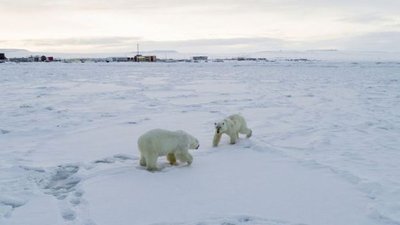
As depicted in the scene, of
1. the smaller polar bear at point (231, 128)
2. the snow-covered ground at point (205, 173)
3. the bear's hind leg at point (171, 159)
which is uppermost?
the smaller polar bear at point (231, 128)

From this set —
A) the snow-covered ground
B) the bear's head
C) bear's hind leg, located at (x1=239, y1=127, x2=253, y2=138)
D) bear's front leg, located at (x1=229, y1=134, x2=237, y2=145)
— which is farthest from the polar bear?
bear's hind leg, located at (x1=239, y1=127, x2=253, y2=138)

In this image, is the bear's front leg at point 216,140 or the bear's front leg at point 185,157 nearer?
the bear's front leg at point 185,157

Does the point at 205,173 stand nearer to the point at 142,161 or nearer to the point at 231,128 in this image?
the point at 142,161

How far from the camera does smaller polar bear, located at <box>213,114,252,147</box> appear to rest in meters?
7.51

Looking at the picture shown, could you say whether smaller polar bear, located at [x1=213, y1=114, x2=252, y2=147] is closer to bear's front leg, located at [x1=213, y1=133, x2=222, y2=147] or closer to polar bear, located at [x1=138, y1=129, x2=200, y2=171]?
bear's front leg, located at [x1=213, y1=133, x2=222, y2=147]

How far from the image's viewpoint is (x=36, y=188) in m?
5.34

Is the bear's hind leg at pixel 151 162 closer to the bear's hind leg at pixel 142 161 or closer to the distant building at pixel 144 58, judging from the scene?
the bear's hind leg at pixel 142 161

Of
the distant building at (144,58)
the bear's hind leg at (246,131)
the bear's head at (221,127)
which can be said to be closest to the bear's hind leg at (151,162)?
the bear's head at (221,127)

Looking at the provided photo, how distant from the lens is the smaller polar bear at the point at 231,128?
7.51 meters

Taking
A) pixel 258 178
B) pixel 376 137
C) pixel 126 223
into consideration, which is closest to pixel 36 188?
pixel 126 223

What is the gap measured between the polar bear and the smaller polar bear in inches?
44.8

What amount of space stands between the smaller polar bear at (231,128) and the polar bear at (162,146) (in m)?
1.14

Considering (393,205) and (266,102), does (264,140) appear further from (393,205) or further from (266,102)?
(266,102)

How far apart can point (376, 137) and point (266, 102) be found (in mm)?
6435
